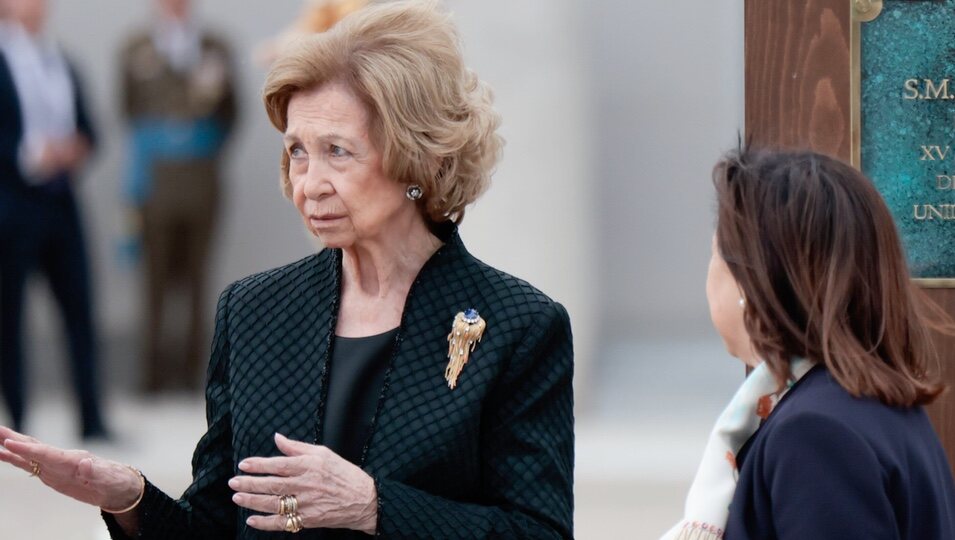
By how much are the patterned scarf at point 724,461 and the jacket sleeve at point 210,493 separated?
0.70m

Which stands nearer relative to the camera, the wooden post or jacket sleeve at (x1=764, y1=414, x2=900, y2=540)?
jacket sleeve at (x1=764, y1=414, x2=900, y2=540)

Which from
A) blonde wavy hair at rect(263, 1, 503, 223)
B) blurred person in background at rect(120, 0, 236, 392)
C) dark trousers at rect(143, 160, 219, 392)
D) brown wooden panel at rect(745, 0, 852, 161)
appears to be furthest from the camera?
dark trousers at rect(143, 160, 219, 392)

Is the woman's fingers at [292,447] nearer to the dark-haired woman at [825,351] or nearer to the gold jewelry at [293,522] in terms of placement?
Result: the gold jewelry at [293,522]

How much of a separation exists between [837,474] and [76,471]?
1091 millimetres

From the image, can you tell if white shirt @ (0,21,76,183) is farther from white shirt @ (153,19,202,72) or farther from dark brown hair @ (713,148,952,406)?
dark brown hair @ (713,148,952,406)

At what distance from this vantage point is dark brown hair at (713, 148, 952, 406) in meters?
→ 2.17

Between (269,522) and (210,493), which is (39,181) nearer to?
(210,493)

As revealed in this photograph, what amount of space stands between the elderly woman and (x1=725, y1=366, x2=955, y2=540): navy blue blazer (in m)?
0.39

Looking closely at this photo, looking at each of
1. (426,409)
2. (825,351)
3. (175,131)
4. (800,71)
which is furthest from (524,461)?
(175,131)

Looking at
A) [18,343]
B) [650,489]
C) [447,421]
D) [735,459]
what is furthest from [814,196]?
[18,343]

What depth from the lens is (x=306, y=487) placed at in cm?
222

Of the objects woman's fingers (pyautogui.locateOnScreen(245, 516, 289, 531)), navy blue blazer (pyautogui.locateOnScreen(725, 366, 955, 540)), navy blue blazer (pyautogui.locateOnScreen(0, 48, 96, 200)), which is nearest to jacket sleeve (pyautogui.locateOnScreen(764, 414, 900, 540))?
navy blue blazer (pyautogui.locateOnScreen(725, 366, 955, 540))

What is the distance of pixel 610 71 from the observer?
30.8ft

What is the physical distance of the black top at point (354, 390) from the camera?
97.4 inches
